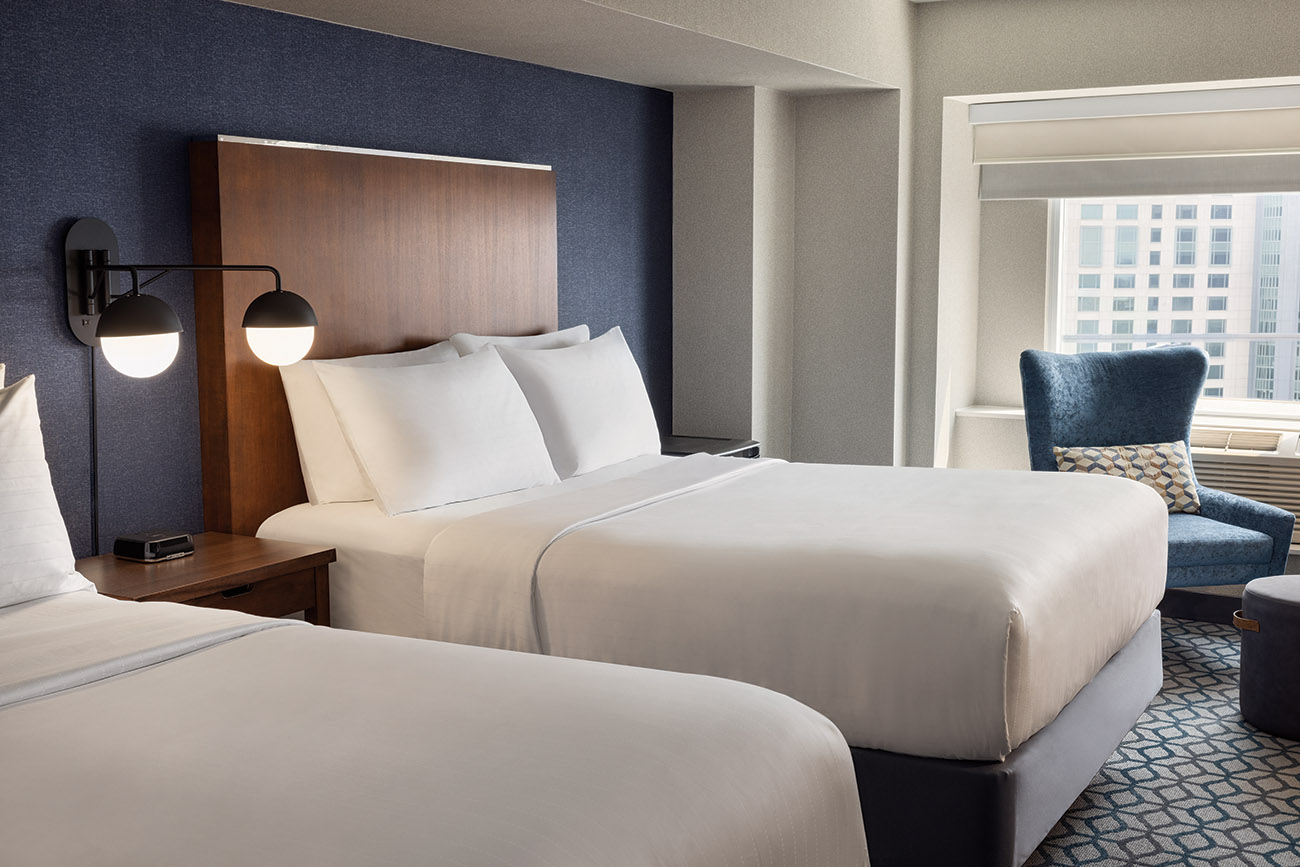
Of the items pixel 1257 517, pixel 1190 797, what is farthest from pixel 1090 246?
pixel 1190 797

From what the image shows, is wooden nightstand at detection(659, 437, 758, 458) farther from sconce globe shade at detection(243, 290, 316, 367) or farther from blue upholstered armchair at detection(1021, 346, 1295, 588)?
sconce globe shade at detection(243, 290, 316, 367)

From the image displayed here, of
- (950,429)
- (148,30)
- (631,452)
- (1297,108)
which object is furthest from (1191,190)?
(148,30)

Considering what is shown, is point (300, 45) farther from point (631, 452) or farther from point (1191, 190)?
point (1191, 190)

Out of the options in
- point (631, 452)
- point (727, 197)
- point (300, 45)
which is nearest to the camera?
point (300, 45)

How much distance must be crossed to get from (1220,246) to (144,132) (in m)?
4.87

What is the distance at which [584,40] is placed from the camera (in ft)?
13.8

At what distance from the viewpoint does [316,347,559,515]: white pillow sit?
341 cm

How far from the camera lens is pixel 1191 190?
224 inches

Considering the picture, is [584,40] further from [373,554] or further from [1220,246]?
[1220,246]

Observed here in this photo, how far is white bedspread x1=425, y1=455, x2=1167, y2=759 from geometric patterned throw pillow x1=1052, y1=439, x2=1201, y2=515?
133 cm

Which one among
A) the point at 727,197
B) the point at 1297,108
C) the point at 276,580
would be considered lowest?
the point at 276,580

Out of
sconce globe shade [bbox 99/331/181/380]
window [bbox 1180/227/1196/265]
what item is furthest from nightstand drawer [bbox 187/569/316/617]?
window [bbox 1180/227/1196/265]

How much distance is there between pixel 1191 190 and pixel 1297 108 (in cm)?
54

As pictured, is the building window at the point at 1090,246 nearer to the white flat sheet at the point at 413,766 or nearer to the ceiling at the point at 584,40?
the ceiling at the point at 584,40
